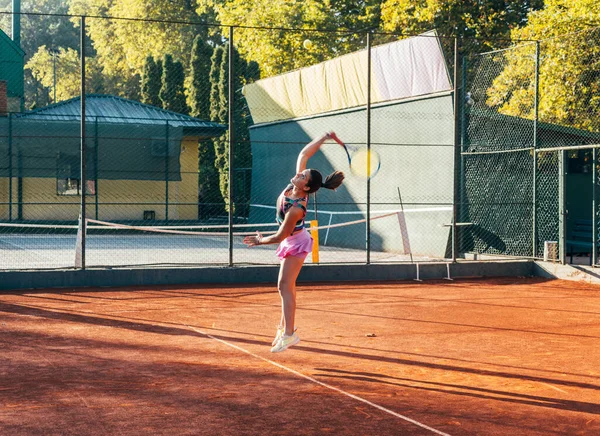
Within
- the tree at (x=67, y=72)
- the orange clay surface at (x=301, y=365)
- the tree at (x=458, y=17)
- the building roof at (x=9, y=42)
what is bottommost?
the orange clay surface at (x=301, y=365)

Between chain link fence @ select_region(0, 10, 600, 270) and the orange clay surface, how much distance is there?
2.34 metres

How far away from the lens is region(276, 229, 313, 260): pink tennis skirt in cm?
793

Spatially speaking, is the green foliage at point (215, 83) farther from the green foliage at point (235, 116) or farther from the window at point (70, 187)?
the window at point (70, 187)

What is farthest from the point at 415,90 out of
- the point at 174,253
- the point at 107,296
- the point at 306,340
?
the point at 306,340

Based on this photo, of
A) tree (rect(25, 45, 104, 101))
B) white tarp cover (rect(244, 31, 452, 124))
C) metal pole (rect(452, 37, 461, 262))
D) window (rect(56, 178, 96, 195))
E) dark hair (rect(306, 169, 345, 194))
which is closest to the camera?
dark hair (rect(306, 169, 345, 194))

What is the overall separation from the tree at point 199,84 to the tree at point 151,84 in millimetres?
2061

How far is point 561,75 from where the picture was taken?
1867 cm

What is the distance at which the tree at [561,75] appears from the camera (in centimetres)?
1791

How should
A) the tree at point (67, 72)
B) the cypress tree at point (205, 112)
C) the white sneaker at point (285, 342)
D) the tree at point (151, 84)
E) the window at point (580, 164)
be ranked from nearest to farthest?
the white sneaker at point (285, 342)
the window at point (580, 164)
the cypress tree at point (205, 112)
the tree at point (151, 84)
the tree at point (67, 72)

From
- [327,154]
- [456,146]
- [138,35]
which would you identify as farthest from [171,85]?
[456,146]

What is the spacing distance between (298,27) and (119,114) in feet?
29.0

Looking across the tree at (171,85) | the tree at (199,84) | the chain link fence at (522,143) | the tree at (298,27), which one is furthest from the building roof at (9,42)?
the chain link fence at (522,143)

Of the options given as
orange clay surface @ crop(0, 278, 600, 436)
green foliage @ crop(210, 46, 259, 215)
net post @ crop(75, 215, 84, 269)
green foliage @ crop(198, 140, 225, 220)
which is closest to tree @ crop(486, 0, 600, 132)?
orange clay surface @ crop(0, 278, 600, 436)

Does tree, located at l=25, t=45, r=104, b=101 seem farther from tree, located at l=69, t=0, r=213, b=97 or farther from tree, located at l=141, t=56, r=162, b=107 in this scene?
tree, located at l=141, t=56, r=162, b=107
